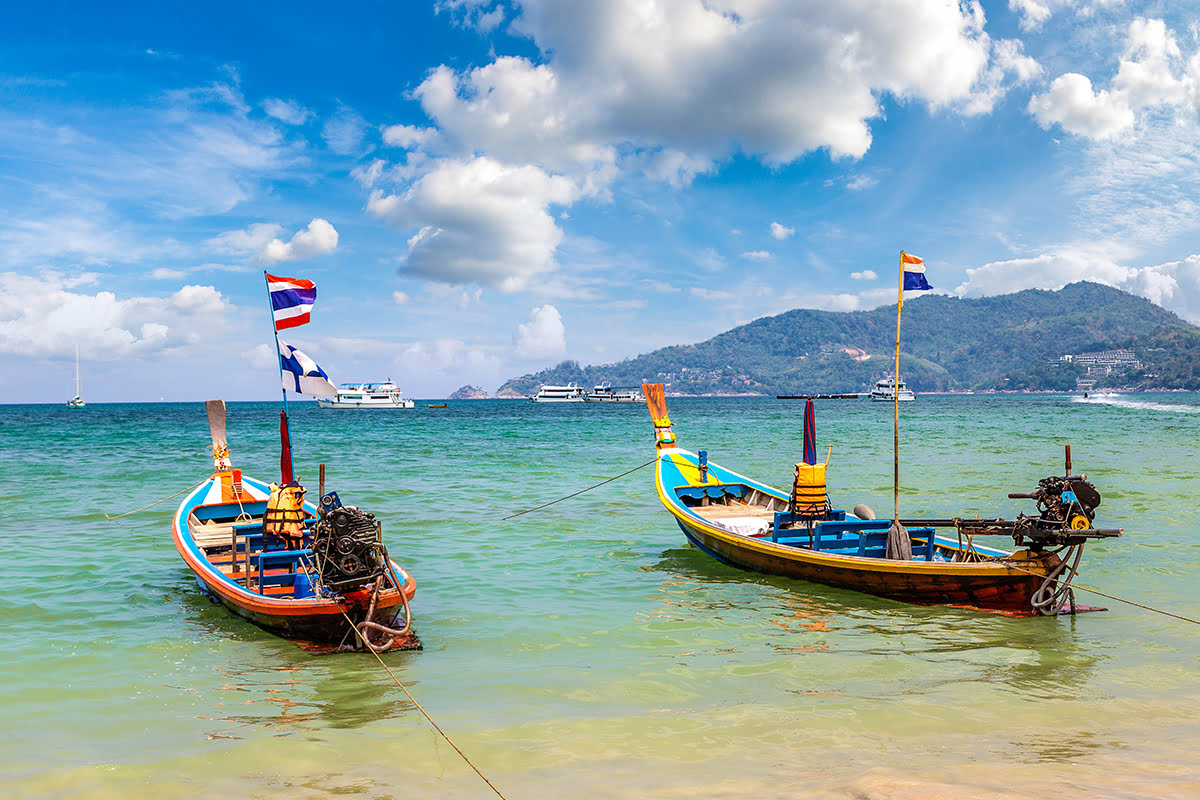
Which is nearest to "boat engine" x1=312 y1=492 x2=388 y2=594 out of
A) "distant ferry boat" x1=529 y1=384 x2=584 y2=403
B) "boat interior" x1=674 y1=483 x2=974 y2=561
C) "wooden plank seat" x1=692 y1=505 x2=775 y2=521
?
"boat interior" x1=674 y1=483 x2=974 y2=561

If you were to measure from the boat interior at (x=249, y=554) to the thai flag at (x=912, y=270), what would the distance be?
11002 mm

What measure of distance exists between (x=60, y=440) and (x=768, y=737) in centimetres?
6022

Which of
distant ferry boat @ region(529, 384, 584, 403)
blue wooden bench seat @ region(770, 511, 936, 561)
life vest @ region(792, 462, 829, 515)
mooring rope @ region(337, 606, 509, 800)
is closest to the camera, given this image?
mooring rope @ region(337, 606, 509, 800)

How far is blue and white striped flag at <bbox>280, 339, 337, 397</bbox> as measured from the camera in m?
13.1

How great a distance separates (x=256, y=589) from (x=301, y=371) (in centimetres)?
390

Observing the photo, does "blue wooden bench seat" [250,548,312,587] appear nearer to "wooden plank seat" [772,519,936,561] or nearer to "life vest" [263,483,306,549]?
"life vest" [263,483,306,549]

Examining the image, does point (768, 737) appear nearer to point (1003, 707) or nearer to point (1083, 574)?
point (1003, 707)

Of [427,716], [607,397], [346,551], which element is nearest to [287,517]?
[346,551]

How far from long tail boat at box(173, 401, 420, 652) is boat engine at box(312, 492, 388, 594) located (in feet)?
0.04

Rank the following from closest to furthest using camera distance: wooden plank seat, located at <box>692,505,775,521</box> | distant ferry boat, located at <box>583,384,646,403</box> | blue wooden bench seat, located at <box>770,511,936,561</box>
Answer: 1. blue wooden bench seat, located at <box>770,511,936,561</box>
2. wooden plank seat, located at <box>692,505,775,521</box>
3. distant ferry boat, located at <box>583,384,646,403</box>

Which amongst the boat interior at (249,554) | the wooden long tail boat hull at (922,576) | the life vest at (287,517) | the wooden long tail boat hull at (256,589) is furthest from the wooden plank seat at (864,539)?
the life vest at (287,517)

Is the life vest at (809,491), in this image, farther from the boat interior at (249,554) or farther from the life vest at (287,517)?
the life vest at (287,517)

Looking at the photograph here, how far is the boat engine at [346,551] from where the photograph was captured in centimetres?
915

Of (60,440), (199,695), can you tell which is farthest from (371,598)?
(60,440)
